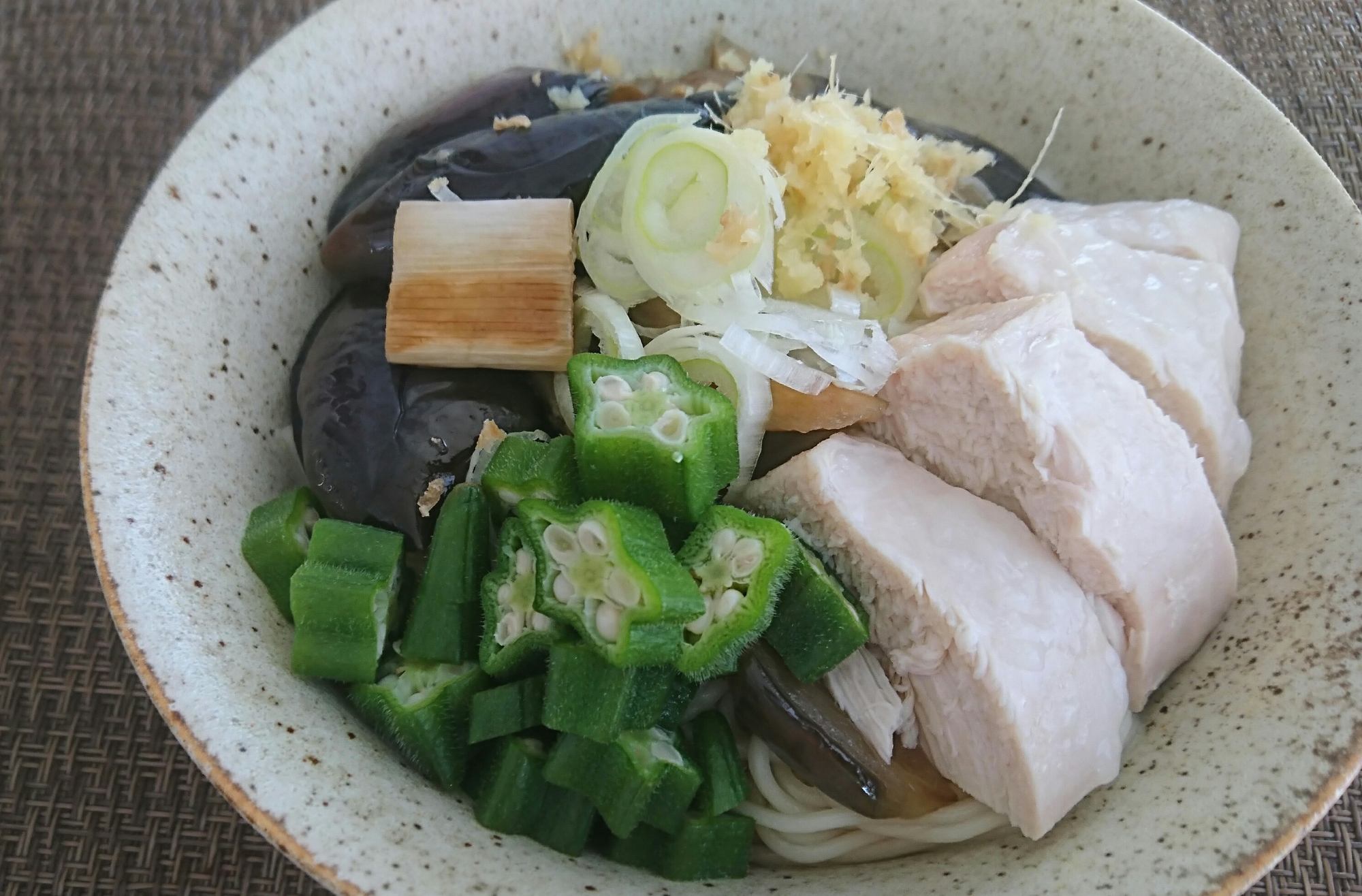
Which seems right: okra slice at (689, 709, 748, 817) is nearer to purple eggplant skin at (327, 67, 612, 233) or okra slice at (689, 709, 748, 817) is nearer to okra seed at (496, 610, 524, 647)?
okra seed at (496, 610, 524, 647)

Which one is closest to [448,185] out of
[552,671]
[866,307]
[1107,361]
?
[866,307]

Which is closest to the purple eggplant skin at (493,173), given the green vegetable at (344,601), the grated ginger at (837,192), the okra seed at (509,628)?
the grated ginger at (837,192)

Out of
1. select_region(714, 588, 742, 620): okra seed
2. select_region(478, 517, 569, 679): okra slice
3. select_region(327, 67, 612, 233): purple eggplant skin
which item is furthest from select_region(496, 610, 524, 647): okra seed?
select_region(327, 67, 612, 233): purple eggplant skin

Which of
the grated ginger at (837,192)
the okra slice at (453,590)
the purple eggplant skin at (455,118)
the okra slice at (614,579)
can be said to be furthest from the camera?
the purple eggplant skin at (455,118)

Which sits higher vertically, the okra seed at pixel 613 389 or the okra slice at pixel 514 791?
the okra seed at pixel 613 389

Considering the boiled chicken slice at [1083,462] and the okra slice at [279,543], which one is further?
the okra slice at [279,543]

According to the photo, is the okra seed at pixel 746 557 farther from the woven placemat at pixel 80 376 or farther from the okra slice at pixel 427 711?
the woven placemat at pixel 80 376
